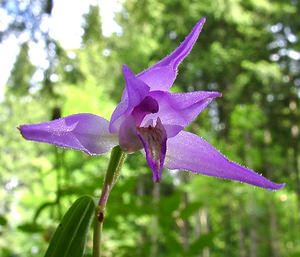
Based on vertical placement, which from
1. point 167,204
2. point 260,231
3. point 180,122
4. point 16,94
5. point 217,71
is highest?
point 217,71

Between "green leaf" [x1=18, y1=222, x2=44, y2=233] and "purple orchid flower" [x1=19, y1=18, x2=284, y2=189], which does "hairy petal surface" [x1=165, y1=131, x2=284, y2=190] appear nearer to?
"purple orchid flower" [x1=19, y1=18, x2=284, y2=189]

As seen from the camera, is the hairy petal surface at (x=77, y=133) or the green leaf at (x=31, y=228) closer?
the hairy petal surface at (x=77, y=133)

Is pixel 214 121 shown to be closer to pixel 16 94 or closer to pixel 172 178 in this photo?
pixel 172 178

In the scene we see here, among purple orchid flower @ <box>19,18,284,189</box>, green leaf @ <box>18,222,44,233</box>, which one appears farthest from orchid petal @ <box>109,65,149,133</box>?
green leaf @ <box>18,222,44,233</box>

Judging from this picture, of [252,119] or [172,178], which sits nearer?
[252,119]

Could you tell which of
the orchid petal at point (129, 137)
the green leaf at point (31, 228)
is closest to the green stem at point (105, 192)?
the orchid petal at point (129, 137)

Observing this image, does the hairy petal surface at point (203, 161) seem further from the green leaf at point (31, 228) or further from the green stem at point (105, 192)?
the green leaf at point (31, 228)

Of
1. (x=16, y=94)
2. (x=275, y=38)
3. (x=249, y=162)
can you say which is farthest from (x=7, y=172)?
(x=16, y=94)

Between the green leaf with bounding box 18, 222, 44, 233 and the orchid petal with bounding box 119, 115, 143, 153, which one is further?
the green leaf with bounding box 18, 222, 44, 233
